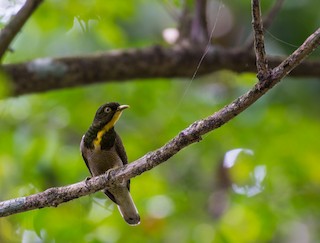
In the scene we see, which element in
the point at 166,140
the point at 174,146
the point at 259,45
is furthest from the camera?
the point at 166,140

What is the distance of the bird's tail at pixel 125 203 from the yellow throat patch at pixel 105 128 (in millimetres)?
358

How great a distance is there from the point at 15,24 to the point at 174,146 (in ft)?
7.66

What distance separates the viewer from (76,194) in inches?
135

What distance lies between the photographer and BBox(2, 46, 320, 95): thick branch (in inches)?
212

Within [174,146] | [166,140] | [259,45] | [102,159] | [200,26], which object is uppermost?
[259,45]

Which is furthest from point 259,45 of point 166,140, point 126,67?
point 166,140

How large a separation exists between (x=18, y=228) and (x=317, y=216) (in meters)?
3.00

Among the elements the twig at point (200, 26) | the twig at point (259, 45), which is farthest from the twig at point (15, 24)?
the twig at point (259, 45)

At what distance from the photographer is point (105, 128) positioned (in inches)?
161

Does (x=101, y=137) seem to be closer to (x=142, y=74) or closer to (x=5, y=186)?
(x=142, y=74)

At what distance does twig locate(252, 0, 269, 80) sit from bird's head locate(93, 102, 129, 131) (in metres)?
1.24

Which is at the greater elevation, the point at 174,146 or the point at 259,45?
the point at 259,45

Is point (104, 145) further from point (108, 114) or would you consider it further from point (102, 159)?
point (108, 114)

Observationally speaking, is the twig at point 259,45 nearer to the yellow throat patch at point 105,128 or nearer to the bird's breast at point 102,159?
the yellow throat patch at point 105,128
